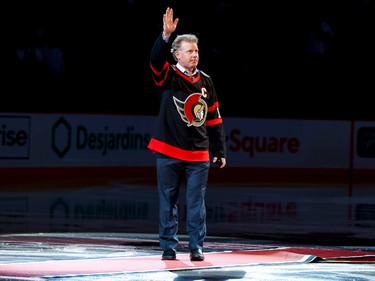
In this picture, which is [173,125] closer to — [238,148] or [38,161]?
[38,161]

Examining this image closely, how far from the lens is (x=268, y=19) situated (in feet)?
84.5

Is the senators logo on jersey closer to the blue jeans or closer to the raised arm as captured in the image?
the blue jeans

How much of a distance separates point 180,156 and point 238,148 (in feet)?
46.5

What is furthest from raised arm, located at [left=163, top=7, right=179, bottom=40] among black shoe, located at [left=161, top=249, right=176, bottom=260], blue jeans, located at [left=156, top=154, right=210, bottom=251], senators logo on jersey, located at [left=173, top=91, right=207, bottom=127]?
black shoe, located at [left=161, top=249, right=176, bottom=260]

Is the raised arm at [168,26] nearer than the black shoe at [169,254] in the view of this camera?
Yes

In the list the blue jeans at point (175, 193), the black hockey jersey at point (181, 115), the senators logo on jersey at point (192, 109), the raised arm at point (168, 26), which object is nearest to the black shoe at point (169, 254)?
the blue jeans at point (175, 193)

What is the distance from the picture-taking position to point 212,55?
2486 centimetres

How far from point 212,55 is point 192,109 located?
16.0m

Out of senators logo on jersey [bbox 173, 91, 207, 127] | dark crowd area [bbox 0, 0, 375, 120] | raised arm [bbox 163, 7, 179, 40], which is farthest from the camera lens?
dark crowd area [bbox 0, 0, 375, 120]

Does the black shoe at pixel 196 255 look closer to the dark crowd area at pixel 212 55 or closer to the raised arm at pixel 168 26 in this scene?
the raised arm at pixel 168 26

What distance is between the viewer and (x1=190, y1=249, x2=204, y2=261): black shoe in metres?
9.11

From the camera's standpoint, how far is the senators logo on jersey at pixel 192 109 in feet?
29.3

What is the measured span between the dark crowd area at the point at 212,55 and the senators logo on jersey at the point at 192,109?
1230 centimetres

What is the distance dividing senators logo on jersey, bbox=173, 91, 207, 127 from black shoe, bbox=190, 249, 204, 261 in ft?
3.42
